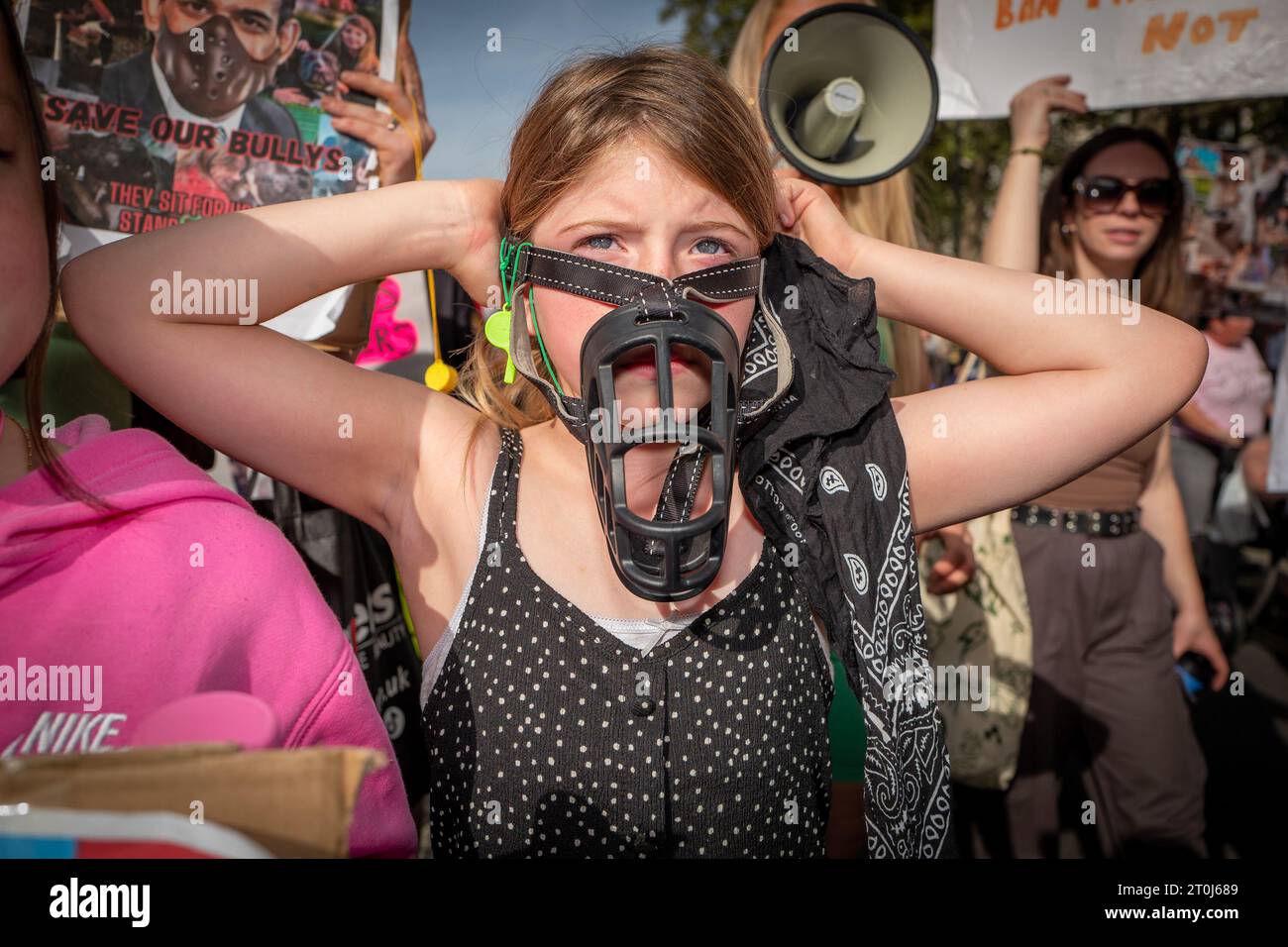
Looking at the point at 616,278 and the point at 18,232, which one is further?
the point at 616,278

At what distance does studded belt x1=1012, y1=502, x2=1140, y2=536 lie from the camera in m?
3.16

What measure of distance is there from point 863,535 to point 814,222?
0.72 meters

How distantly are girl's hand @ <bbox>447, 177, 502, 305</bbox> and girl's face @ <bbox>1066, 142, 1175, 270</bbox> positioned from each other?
2581 mm

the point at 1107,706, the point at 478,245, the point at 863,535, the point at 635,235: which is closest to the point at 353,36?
the point at 478,245

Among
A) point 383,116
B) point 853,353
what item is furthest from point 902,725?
point 383,116

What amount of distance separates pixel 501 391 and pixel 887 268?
84 cm

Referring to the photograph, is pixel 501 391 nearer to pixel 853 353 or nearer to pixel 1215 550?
pixel 853 353

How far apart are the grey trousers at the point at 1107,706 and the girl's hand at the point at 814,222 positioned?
5.63 ft

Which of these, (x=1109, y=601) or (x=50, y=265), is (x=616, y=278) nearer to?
(x=50, y=265)

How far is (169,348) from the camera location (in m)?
1.55

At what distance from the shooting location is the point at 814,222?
77.2 inches

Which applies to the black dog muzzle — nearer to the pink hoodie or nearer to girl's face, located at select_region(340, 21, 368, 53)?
the pink hoodie

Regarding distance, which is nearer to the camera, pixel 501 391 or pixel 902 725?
pixel 902 725

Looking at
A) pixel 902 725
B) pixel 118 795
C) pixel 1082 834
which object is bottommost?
pixel 1082 834
